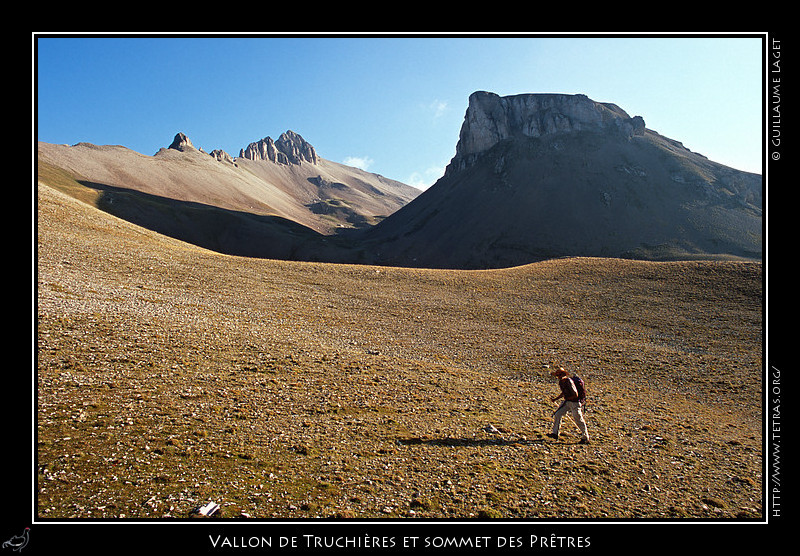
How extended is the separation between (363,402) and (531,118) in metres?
199

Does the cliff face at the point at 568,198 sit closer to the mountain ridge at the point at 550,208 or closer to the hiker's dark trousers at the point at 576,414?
the mountain ridge at the point at 550,208

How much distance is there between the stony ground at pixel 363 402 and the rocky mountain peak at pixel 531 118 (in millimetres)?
167504

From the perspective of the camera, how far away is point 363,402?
45.3 feet

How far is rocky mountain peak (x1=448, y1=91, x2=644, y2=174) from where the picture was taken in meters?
174

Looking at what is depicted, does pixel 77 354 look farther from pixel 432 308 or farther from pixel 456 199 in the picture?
pixel 456 199
